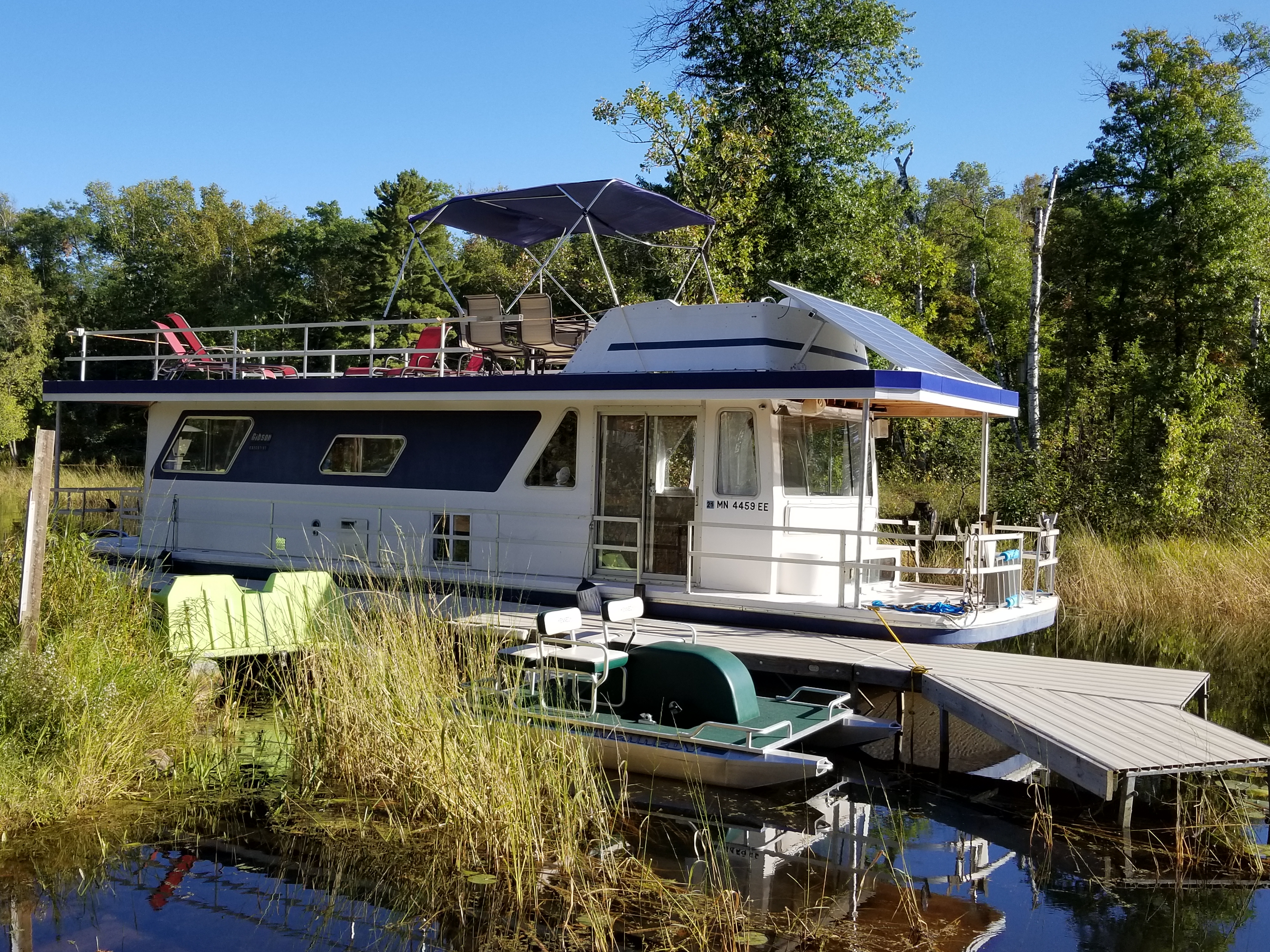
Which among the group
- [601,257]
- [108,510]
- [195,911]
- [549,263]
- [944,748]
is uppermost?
[549,263]

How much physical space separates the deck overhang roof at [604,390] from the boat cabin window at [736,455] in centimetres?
50

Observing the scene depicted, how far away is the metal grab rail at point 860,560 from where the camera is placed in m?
10.4

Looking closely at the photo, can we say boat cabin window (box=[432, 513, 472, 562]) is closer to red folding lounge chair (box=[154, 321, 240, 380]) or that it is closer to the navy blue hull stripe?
the navy blue hull stripe

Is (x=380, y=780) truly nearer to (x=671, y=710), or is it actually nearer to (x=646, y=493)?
(x=671, y=710)

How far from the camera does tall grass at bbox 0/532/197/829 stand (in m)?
7.55

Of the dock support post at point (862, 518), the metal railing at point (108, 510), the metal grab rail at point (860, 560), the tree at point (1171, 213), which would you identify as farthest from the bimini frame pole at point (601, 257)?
the tree at point (1171, 213)

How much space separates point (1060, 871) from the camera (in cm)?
768

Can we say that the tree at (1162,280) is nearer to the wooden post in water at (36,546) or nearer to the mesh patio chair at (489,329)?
the mesh patio chair at (489,329)

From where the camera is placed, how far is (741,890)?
712cm

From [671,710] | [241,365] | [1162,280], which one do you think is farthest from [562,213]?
[1162,280]

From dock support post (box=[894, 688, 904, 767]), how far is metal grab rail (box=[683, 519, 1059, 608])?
1046 millimetres

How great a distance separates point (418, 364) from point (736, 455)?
17.9ft

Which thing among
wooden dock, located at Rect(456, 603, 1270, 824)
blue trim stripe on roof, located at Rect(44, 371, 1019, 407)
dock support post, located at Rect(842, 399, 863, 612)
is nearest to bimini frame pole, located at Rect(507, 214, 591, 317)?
blue trim stripe on roof, located at Rect(44, 371, 1019, 407)

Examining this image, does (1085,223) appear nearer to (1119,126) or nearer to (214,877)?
(1119,126)
